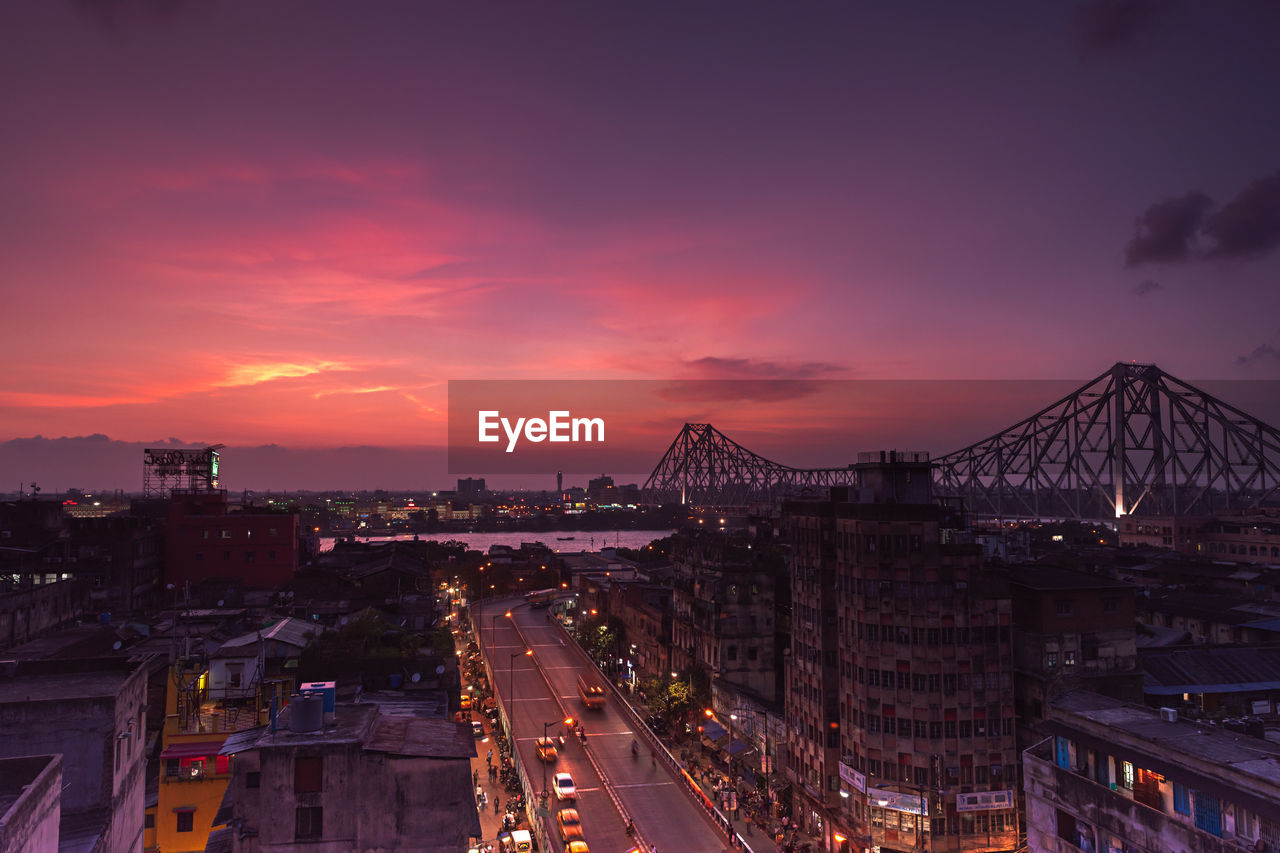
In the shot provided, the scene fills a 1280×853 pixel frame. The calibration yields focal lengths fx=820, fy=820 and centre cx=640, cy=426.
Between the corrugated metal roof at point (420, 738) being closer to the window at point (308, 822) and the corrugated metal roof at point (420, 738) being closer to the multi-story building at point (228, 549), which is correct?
the window at point (308, 822)

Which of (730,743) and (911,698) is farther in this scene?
(730,743)

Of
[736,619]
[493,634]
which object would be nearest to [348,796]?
[736,619]

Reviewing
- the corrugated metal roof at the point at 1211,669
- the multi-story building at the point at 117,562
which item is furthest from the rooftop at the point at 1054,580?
the multi-story building at the point at 117,562

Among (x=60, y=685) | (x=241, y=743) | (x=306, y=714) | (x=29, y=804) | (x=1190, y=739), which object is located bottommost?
(x=1190, y=739)

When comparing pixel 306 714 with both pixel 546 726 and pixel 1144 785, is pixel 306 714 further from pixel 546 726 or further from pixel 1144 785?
pixel 546 726

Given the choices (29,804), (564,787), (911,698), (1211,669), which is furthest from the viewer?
(1211,669)

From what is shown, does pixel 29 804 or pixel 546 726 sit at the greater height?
pixel 29 804

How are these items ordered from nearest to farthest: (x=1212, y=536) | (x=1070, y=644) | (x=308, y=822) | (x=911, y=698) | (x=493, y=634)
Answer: (x=308, y=822) < (x=911, y=698) < (x=1070, y=644) < (x=493, y=634) < (x=1212, y=536)
